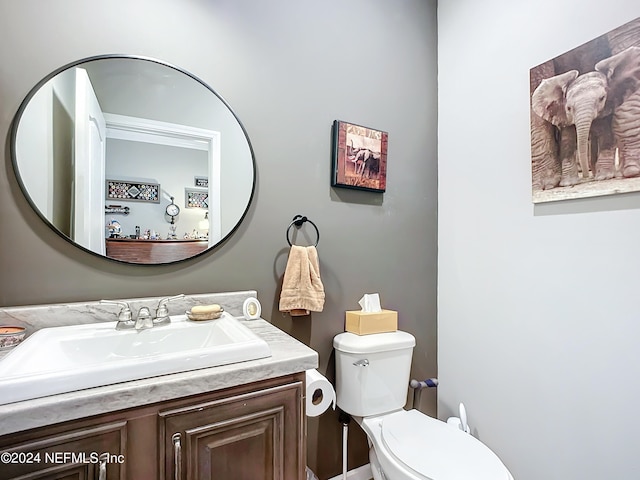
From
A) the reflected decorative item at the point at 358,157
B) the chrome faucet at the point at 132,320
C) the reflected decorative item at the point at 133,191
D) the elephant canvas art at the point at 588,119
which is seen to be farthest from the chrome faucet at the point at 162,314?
the elephant canvas art at the point at 588,119

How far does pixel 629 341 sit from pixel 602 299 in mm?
159

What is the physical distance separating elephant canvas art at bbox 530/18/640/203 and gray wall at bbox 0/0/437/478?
24.0 inches

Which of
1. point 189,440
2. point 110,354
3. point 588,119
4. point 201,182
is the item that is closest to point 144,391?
point 189,440

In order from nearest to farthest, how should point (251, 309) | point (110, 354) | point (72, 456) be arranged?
point (72, 456)
point (110, 354)
point (251, 309)

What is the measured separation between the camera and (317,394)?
3.35ft

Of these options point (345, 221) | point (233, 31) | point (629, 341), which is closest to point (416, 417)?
point (629, 341)

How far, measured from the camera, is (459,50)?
183 centimetres

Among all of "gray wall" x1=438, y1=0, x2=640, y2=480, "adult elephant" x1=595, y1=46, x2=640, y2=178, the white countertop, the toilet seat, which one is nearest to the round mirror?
the white countertop

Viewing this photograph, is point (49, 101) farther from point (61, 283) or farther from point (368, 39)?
point (368, 39)

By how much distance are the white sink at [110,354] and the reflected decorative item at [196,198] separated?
1.43 ft

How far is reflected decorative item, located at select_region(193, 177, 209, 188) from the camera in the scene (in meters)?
1.29

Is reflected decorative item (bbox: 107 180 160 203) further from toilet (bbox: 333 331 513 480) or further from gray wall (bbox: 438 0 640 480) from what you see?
gray wall (bbox: 438 0 640 480)

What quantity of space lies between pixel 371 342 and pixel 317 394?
0.50m

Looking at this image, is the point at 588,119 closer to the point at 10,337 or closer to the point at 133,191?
the point at 133,191
